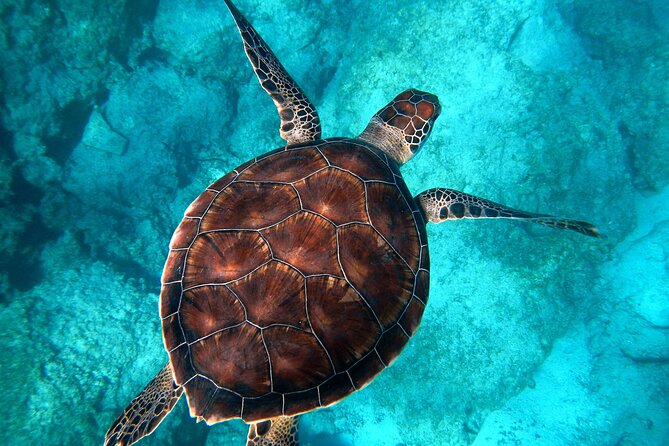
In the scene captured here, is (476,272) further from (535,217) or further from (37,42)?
(37,42)

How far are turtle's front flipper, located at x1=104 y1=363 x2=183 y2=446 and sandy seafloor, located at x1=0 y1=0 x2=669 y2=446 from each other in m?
3.32

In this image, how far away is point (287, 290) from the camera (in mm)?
2107

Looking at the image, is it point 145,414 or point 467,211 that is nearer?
point 145,414

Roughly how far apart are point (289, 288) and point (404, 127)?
2.58 meters

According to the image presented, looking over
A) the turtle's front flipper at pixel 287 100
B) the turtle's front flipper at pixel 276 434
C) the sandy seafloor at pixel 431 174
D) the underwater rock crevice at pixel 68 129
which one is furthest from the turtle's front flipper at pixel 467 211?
the underwater rock crevice at pixel 68 129

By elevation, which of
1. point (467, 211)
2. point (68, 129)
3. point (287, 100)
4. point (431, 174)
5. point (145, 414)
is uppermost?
point (68, 129)

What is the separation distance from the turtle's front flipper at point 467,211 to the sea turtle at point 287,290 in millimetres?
556

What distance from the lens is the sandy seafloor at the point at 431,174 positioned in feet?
19.7

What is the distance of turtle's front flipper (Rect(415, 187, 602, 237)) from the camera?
3275 mm

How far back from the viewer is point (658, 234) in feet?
24.2

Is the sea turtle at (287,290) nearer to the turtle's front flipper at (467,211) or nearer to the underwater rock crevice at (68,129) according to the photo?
the turtle's front flipper at (467,211)

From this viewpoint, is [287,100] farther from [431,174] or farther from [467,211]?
[431,174]

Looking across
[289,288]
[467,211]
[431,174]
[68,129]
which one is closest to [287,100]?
Answer: [467,211]

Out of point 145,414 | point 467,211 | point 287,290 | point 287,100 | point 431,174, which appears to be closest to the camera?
point 287,290
